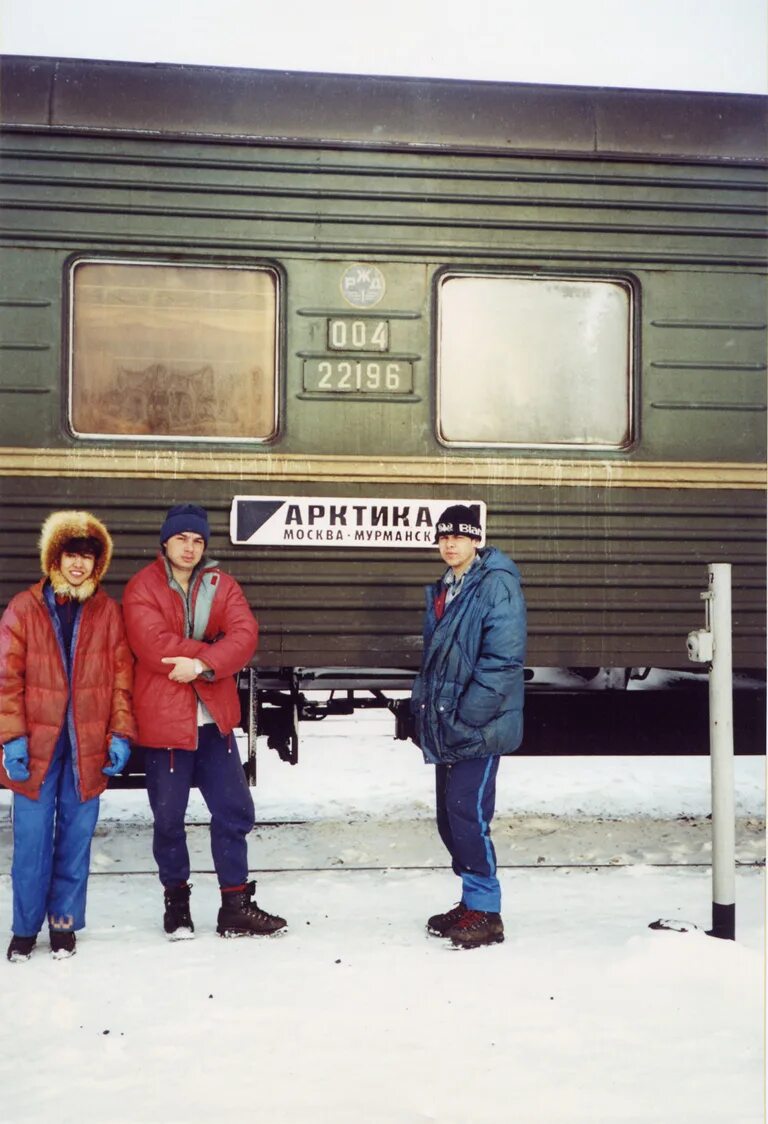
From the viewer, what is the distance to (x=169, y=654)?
13.6 feet

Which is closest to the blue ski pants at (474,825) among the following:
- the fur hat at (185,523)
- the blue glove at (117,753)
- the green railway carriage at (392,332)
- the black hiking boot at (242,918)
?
the black hiking boot at (242,918)

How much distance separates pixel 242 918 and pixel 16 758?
3.24 ft

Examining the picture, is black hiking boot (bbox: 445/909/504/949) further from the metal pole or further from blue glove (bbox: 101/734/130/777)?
blue glove (bbox: 101/734/130/777)

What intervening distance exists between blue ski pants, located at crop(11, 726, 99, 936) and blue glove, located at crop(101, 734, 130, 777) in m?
0.13

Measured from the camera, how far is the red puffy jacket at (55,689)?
157 inches

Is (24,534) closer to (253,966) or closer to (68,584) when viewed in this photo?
(68,584)

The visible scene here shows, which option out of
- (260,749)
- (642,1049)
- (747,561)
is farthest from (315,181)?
(260,749)

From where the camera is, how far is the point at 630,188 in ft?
17.0

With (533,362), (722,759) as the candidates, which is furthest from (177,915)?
(533,362)

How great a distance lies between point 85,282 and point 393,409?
4.44 feet

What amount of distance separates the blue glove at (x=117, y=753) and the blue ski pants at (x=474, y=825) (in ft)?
3.50

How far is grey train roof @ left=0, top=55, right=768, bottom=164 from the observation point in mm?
4961

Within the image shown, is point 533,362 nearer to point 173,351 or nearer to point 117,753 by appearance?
point 173,351

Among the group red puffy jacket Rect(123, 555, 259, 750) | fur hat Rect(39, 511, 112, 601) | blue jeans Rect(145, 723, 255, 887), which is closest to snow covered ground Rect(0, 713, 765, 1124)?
blue jeans Rect(145, 723, 255, 887)
